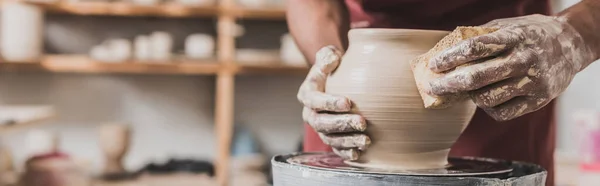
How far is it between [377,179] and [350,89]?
0.56 feet

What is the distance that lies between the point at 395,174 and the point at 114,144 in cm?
235

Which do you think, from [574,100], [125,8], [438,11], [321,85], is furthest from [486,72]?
[574,100]

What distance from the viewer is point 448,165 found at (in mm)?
957

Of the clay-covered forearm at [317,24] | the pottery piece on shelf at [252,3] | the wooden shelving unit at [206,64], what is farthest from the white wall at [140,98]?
the clay-covered forearm at [317,24]

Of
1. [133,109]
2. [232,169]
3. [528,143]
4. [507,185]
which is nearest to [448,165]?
[507,185]

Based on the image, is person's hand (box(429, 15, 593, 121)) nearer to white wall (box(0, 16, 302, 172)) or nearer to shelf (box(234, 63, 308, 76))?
shelf (box(234, 63, 308, 76))

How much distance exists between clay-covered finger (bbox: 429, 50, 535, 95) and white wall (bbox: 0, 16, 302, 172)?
279cm

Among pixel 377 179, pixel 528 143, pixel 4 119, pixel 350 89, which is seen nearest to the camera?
pixel 377 179

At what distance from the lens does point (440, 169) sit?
900mm

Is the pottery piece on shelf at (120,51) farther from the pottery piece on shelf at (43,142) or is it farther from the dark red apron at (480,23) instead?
the dark red apron at (480,23)

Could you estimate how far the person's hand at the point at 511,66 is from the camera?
0.78m

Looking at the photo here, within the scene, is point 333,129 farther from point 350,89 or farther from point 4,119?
point 4,119

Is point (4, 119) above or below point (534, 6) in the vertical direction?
below

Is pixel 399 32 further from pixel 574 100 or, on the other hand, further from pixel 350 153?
pixel 574 100
